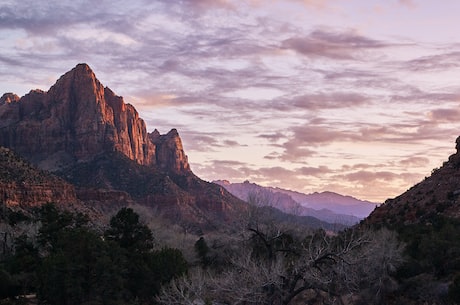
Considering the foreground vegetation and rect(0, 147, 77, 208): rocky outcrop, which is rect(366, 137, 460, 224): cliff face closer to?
the foreground vegetation

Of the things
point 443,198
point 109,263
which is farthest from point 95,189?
point 109,263

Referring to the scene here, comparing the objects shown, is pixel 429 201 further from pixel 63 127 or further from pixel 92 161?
pixel 63 127

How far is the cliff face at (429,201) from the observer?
53812mm

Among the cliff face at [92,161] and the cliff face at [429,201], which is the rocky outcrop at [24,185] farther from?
the cliff face at [429,201]

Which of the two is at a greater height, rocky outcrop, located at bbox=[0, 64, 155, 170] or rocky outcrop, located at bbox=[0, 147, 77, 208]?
rocky outcrop, located at bbox=[0, 64, 155, 170]

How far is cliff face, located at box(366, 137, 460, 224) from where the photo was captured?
177 feet

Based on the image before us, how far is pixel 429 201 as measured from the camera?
57.3 meters

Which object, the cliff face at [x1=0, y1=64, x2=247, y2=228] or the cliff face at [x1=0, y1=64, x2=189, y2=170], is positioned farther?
the cliff face at [x1=0, y1=64, x2=189, y2=170]

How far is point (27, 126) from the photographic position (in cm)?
18588

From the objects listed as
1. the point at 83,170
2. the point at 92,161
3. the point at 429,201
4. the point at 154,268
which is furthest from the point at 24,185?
the point at 92,161

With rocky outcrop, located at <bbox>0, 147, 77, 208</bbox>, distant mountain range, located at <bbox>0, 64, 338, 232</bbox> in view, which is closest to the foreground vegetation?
rocky outcrop, located at <bbox>0, 147, 77, 208</bbox>

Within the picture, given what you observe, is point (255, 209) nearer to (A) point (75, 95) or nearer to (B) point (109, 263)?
(B) point (109, 263)

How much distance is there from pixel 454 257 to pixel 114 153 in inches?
5662

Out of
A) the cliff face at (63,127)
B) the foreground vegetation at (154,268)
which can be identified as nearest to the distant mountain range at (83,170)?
the cliff face at (63,127)
